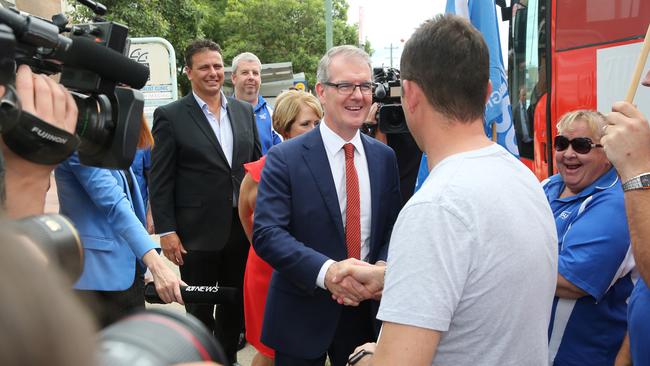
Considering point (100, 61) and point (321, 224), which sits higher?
point (100, 61)

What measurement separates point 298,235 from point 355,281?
0.45 m

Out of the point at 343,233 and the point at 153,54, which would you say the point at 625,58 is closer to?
the point at 343,233

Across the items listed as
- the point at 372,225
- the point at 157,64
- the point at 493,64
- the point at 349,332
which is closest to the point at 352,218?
the point at 372,225

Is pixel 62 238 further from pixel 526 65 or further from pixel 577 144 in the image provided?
pixel 526 65

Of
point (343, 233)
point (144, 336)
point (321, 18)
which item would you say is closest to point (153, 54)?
point (343, 233)

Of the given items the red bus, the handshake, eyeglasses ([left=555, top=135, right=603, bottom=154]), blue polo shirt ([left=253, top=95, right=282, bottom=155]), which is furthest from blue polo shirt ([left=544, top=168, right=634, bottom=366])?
blue polo shirt ([left=253, top=95, right=282, bottom=155])

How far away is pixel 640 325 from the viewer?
6.91ft

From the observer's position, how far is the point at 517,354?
62.9 inches

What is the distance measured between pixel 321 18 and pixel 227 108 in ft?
104

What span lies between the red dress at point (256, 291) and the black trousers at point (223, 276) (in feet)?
2.80

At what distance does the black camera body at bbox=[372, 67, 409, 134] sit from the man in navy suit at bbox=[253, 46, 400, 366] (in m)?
0.36

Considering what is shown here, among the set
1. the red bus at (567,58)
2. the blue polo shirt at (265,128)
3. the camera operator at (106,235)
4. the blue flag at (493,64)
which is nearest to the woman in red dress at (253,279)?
the camera operator at (106,235)

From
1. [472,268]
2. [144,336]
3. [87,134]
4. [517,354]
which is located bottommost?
[517,354]

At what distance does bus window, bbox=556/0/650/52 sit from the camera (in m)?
4.61
